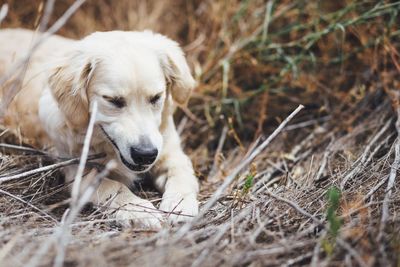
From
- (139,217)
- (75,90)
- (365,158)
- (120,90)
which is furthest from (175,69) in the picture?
(365,158)

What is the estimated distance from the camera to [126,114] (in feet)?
7.82

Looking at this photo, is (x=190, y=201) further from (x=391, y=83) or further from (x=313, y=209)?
(x=391, y=83)

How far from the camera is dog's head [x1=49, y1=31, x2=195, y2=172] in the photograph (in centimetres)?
234

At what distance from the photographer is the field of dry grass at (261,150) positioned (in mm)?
1749

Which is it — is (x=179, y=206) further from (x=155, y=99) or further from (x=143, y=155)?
(x=155, y=99)

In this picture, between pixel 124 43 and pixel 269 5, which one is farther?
pixel 269 5

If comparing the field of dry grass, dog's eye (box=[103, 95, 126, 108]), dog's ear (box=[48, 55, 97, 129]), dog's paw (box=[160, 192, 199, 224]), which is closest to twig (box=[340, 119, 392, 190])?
the field of dry grass

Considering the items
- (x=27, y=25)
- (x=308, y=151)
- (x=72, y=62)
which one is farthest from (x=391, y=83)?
(x=27, y=25)

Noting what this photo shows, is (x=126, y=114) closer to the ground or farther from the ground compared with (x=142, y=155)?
farther from the ground

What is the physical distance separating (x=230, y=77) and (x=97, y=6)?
1554 mm

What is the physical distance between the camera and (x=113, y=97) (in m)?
2.38

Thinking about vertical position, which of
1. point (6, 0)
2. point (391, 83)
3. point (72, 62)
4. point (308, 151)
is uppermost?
point (6, 0)

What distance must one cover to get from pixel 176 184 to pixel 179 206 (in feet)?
0.70

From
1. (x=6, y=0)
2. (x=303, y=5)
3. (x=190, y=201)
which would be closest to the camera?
(x=190, y=201)
